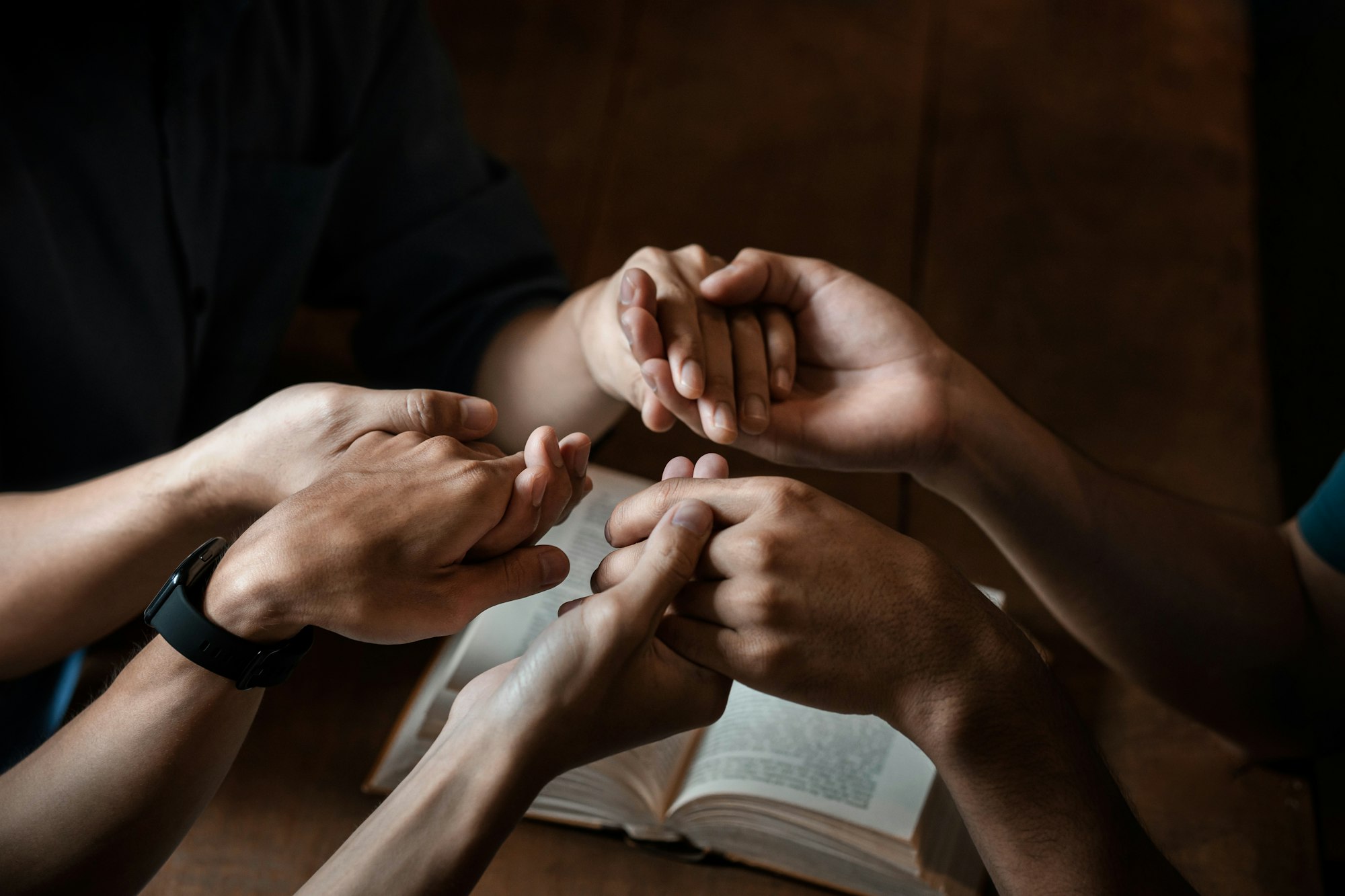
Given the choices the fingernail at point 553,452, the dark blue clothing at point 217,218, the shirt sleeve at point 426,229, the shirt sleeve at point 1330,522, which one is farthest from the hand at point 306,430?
the shirt sleeve at point 1330,522

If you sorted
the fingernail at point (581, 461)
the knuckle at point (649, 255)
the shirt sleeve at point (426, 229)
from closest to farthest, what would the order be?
the fingernail at point (581, 461) < the knuckle at point (649, 255) < the shirt sleeve at point (426, 229)

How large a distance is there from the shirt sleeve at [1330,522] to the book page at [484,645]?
2.45 ft

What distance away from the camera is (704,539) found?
0.73 m

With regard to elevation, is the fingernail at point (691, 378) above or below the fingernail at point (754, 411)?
above

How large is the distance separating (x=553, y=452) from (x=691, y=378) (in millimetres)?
166

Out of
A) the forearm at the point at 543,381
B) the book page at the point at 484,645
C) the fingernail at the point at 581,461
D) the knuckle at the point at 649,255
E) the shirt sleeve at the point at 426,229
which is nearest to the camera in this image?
the fingernail at the point at 581,461

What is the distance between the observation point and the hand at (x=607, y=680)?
655mm

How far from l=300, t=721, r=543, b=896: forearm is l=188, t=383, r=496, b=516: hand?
29 cm

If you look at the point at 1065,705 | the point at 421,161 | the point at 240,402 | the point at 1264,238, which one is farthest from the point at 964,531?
the point at 1264,238

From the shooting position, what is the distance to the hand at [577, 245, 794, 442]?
91 centimetres

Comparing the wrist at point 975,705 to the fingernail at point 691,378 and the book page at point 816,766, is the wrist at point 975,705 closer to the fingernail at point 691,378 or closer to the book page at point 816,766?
the book page at point 816,766

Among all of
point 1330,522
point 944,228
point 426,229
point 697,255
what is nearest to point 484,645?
point 697,255

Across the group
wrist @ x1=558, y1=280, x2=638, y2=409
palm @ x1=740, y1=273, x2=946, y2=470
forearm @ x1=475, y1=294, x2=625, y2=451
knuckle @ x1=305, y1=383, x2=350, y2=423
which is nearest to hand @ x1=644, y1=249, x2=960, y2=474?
palm @ x1=740, y1=273, x2=946, y2=470

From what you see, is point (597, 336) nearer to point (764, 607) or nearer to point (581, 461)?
point (581, 461)
